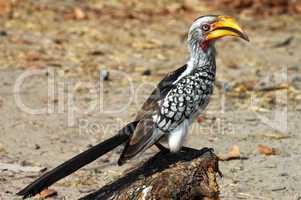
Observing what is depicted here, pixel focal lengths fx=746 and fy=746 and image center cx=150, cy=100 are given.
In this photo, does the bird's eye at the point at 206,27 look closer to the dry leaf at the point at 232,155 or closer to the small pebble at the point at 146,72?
the dry leaf at the point at 232,155

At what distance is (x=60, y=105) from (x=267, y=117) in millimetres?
2073

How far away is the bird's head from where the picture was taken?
17.4 ft

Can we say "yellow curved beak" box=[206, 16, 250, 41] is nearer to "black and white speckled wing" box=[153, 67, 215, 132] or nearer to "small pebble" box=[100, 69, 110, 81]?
"black and white speckled wing" box=[153, 67, 215, 132]

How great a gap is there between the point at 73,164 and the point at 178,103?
916 mm

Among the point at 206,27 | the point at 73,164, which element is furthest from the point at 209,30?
the point at 73,164

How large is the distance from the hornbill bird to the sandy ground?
0.76m

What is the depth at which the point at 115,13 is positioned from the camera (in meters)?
11.1

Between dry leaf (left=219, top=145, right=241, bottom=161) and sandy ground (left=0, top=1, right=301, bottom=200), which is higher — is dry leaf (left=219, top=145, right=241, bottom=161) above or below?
below

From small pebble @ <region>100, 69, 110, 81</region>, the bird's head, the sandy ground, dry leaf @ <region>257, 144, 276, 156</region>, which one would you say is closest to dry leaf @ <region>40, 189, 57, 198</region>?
the sandy ground

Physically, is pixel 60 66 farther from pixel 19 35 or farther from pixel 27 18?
pixel 27 18

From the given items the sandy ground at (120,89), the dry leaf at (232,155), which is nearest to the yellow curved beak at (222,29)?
the sandy ground at (120,89)

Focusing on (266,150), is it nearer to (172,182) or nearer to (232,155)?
(232,155)

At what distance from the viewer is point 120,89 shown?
316 inches

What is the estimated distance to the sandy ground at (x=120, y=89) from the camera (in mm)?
5992
